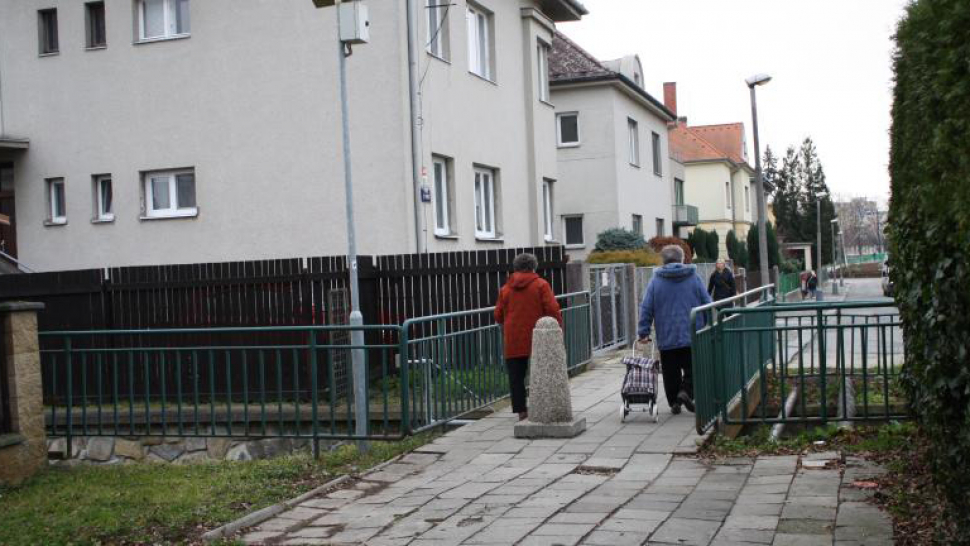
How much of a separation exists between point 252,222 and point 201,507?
38.8 feet

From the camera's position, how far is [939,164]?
5215 mm

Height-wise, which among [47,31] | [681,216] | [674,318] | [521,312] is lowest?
[674,318]

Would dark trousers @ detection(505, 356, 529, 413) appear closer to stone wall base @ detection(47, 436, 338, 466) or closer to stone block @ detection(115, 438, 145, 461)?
stone wall base @ detection(47, 436, 338, 466)

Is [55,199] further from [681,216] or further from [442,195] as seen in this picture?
[681,216]

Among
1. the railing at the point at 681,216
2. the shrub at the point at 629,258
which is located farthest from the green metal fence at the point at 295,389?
the railing at the point at 681,216

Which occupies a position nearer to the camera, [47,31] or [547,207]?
[47,31]

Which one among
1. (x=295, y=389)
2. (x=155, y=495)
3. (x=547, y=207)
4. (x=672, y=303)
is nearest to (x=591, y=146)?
(x=547, y=207)

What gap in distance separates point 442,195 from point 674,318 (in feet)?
30.4

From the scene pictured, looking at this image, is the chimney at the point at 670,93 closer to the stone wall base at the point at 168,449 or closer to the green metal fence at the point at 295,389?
the green metal fence at the point at 295,389

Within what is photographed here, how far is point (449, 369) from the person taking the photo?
430 inches

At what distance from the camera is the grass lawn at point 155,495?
7.31 meters

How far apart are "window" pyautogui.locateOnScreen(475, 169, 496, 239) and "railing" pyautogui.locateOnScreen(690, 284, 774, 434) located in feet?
36.8

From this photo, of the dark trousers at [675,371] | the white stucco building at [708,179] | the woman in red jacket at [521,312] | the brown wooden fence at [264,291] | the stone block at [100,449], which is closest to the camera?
the woman in red jacket at [521,312]

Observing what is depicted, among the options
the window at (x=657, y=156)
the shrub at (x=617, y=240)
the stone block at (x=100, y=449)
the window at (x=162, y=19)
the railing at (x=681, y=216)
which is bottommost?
the stone block at (x=100, y=449)
